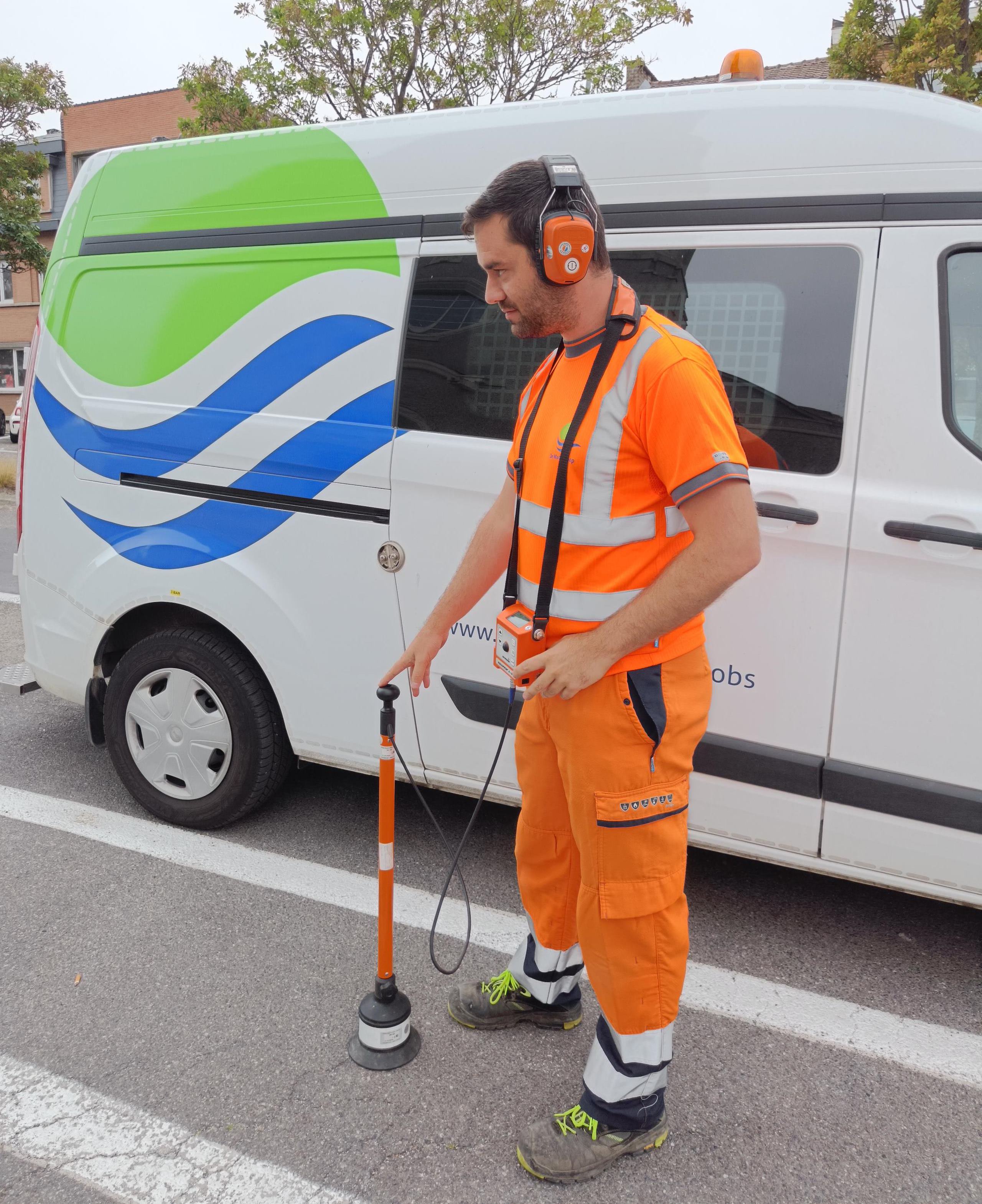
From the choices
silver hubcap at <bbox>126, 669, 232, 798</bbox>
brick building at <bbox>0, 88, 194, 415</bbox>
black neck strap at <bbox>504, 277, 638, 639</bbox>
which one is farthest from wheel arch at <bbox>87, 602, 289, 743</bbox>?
brick building at <bbox>0, 88, 194, 415</bbox>

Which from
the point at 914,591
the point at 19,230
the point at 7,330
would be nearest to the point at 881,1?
the point at 914,591

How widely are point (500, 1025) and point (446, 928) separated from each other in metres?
0.48

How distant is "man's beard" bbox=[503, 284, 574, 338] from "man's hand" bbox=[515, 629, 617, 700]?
0.59 meters

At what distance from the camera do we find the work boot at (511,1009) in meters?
2.32

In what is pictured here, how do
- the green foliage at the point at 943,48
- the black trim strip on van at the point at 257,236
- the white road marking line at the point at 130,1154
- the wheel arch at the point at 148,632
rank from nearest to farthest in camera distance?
the white road marking line at the point at 130,1154, the black trim strip on van at the point at 257,236, the wheel arch at the point at 148,632, the green foliage at the point at 943,48

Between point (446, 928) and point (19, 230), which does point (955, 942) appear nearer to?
point (446, 928)

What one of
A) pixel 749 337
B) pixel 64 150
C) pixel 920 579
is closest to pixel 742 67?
pixel 749 337

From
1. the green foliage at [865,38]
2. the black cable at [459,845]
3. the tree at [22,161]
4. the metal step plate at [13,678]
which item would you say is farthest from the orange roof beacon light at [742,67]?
the tree at [22,161]

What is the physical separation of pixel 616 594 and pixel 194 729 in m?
1.99

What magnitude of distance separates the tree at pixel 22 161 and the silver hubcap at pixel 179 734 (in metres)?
16.9

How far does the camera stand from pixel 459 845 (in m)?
2.77

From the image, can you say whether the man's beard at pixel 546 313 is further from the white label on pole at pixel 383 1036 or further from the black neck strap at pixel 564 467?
the white label on pole at pixel 383 1036

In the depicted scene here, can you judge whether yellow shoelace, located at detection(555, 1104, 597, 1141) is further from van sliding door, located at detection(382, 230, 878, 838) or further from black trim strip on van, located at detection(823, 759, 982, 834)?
black trim strip on van, located at detection(823, 759, 982, 834)

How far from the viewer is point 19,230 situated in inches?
674
